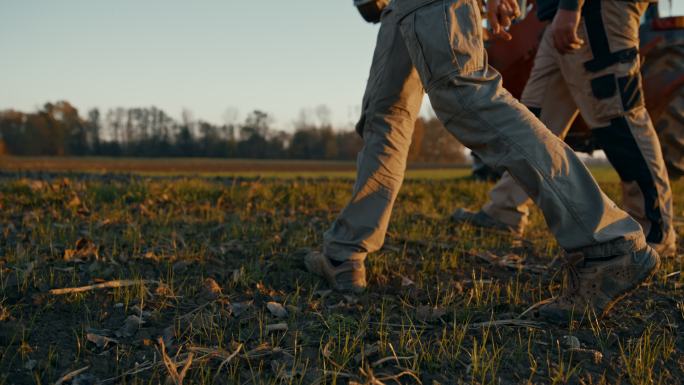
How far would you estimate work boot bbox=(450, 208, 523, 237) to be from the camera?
11.7ft

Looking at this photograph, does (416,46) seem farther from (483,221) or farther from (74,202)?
(74,202)

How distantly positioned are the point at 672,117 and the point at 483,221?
121 inches

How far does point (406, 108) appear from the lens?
91.5 inches

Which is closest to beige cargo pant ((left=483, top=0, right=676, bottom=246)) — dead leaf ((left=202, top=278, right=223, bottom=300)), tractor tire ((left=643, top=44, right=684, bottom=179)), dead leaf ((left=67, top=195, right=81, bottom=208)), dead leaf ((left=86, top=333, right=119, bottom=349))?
dead leaf ((left=202, top=278, right=223, bottom=300))

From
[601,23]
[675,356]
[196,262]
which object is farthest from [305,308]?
[601,23]

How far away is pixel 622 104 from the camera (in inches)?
104

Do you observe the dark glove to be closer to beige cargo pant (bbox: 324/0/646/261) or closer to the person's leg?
beige cargo pant (bbox: 324/0/646/261)

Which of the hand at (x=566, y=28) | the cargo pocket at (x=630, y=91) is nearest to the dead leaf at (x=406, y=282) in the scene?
the hand at (x=566, y=28)

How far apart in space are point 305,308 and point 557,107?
233cm

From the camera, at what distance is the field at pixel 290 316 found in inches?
55.1

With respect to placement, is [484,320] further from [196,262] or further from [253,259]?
[196,262]

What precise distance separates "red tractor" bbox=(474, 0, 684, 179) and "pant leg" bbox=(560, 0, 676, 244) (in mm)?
Result: 1652

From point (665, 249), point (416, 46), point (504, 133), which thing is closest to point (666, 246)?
point (665, 249)

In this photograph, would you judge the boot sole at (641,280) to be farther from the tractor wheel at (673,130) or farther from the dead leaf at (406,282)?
the tractor wheel at (673,130)
